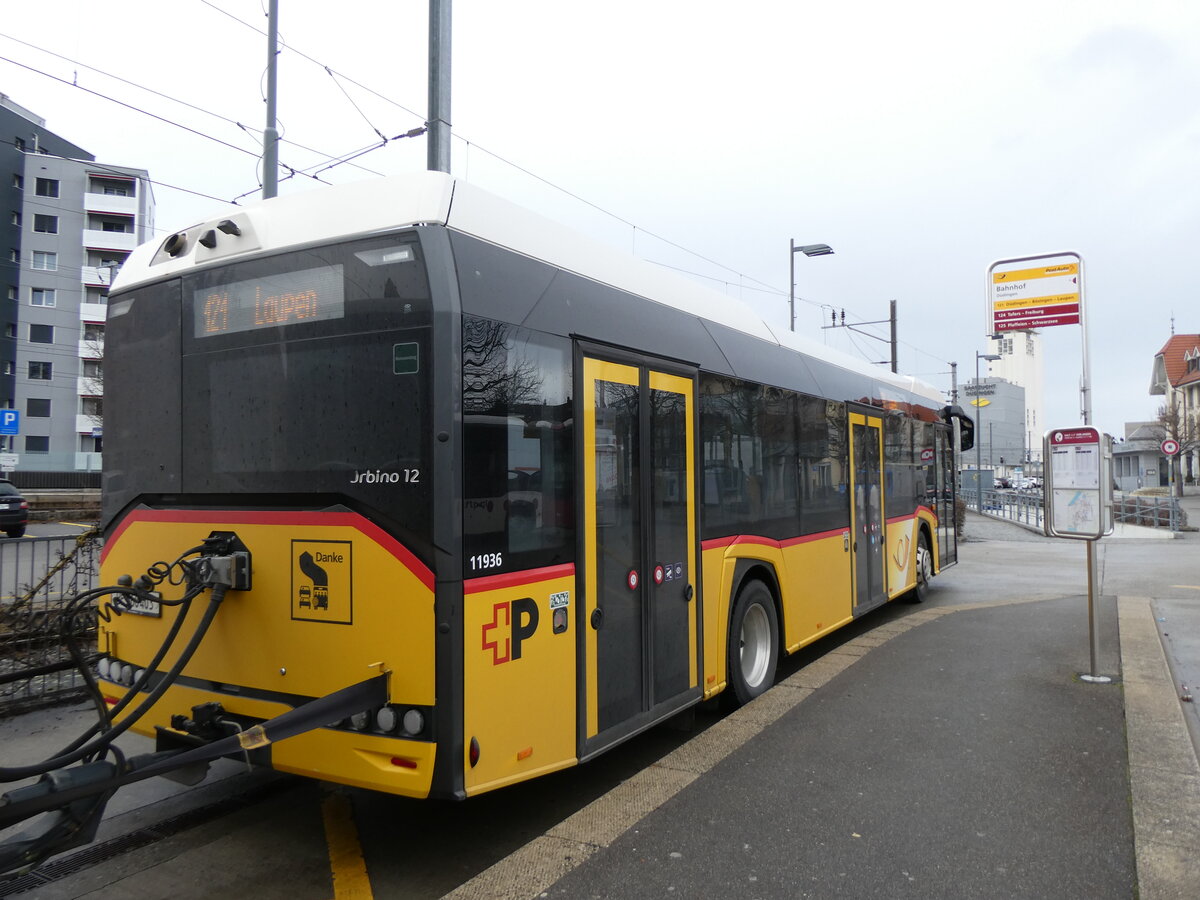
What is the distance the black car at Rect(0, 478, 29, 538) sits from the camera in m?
20.6

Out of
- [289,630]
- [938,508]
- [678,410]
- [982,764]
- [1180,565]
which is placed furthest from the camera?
[1180,565]

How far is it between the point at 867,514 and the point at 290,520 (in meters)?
6.78

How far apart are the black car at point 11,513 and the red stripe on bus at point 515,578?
21820mm

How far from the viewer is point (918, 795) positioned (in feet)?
14.6

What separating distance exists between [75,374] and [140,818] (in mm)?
54379

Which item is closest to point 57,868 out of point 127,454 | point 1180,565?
point 127,454

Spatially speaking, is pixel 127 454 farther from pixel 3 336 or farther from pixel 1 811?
pixel 3 336

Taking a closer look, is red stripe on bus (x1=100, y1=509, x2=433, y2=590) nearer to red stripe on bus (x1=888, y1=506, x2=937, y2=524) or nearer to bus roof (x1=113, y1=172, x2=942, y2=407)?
bus roof (x1=113, y1=172, x2=942, y2=407)

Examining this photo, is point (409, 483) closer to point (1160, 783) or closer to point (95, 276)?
point (1160, 783)

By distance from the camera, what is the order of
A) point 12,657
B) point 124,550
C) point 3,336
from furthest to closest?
point 3,336, point 12,657, point 124,550

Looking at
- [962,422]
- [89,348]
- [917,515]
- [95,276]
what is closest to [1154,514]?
[962,422]

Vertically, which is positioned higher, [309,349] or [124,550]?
[309,349]

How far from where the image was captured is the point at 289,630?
383cm

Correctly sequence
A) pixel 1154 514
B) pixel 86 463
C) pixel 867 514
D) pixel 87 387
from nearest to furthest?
pixel 867 514 → pixel 1154 514 → pixel 86 463 → pixel 87 387
